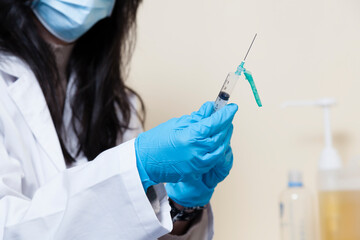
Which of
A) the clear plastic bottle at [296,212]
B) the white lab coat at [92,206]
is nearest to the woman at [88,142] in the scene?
the white lab coat at [92,206]

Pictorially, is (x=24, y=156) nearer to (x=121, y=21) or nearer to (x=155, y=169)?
(x=155, y=169)

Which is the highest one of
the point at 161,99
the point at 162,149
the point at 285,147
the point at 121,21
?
the point at 121,21

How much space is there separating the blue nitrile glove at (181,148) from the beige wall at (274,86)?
46 cm

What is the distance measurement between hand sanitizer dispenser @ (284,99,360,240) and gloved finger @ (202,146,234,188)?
0.33 meters

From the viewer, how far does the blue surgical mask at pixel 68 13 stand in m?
0.96

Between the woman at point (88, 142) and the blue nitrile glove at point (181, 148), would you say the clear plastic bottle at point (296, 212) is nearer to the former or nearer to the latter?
the woman at point (88, 142)

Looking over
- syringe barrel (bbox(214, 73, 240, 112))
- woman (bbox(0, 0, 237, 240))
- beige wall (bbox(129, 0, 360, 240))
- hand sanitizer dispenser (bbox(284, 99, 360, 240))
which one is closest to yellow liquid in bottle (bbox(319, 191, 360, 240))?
→ hand sanitizer dispenser (bbox(284, 99, 360, 240))

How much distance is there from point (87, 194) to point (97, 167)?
0.05m

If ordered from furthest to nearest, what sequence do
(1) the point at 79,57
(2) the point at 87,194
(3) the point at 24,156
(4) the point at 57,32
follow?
(1) the point at 79,57 → (4) the point at 57,32 → (3) the point at 24,156 → (2) the point at 87,194

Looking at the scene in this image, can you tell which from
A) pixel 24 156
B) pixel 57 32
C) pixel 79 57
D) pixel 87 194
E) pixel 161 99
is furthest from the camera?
pixel 161 99

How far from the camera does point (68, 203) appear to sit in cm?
68

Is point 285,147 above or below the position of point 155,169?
below

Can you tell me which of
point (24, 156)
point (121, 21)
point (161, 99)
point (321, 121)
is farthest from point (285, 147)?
point (24, 156)

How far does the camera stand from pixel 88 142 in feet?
3.47
